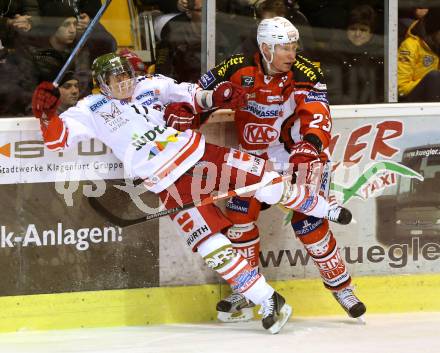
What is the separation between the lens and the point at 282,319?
15.8ft

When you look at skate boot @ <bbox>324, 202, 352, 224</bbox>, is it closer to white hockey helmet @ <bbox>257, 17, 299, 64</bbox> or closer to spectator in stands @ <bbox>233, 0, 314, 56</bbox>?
white hockey helmet @ <bbox>257, 17, 299, 64</bbox>

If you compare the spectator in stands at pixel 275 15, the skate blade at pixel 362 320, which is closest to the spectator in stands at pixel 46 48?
the spectator in stands at pixel 275 15

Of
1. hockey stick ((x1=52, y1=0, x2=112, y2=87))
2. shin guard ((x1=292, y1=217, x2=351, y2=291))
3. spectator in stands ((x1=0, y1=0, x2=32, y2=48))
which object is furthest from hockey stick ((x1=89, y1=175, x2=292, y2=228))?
spectator in stands ((x1=0, y1=0, x2=32, y2=48))

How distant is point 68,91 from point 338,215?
134 centimetres

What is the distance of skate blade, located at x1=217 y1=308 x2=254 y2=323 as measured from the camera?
510 centimetres

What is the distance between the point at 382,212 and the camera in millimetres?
5320

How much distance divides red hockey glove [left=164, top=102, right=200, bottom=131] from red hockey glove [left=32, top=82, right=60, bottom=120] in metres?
0.52

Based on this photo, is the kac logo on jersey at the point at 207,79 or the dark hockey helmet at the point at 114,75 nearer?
the dark hockey helmet at the point at 114,75

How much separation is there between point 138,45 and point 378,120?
1.20 m

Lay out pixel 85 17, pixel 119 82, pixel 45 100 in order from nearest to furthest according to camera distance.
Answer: pixel 45 100, pixel 119 82, pixel 85 17

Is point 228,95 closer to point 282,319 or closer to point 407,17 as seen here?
point 282,319

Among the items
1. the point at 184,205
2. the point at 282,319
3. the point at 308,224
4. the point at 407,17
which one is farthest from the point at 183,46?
the point at 282,319

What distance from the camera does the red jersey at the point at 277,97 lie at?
4.92 metres

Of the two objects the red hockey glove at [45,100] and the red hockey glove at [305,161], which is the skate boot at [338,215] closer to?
the red hockey glove at [305,161]
